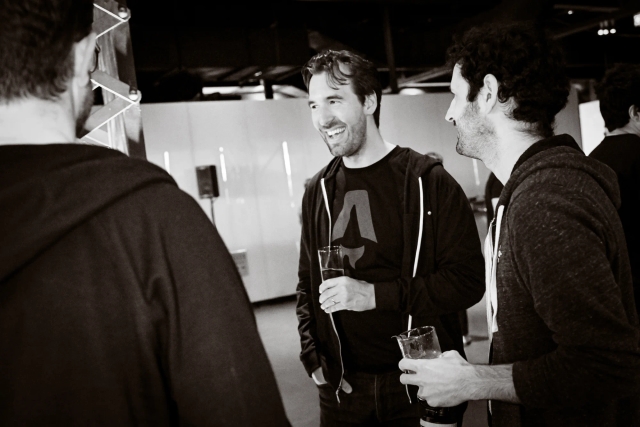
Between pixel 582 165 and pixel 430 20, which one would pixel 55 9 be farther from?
pixel 430 20

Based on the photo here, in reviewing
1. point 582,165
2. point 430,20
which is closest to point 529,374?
point 582,165

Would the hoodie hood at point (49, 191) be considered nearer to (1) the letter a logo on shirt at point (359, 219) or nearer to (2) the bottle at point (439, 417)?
(2) the bottle at point (439, 417)

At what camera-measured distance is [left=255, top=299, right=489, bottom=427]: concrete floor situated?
3885 millimetres

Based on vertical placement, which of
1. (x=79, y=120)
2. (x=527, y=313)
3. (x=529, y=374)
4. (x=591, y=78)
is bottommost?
(x=529, y=374)

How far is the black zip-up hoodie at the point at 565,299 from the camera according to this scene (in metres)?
1.01

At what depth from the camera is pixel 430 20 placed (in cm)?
975

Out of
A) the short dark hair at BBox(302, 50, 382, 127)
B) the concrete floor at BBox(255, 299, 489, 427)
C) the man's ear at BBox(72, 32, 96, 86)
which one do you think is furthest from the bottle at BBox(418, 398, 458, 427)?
the concrete floor at BBox(255, 299, 489, 427)

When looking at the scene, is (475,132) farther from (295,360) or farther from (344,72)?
(295,360)

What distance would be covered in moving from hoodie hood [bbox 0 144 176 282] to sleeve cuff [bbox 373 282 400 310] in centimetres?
114

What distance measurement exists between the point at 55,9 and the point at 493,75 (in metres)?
1.00

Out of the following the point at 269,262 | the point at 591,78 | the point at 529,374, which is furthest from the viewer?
the point at 591,78

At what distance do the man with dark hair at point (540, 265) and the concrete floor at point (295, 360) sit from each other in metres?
2.62

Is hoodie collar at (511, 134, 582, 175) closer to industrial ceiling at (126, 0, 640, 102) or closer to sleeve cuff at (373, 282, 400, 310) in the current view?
sleeve cuff at (373, 282, 400, 310)

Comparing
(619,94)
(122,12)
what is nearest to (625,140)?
(619,94)
